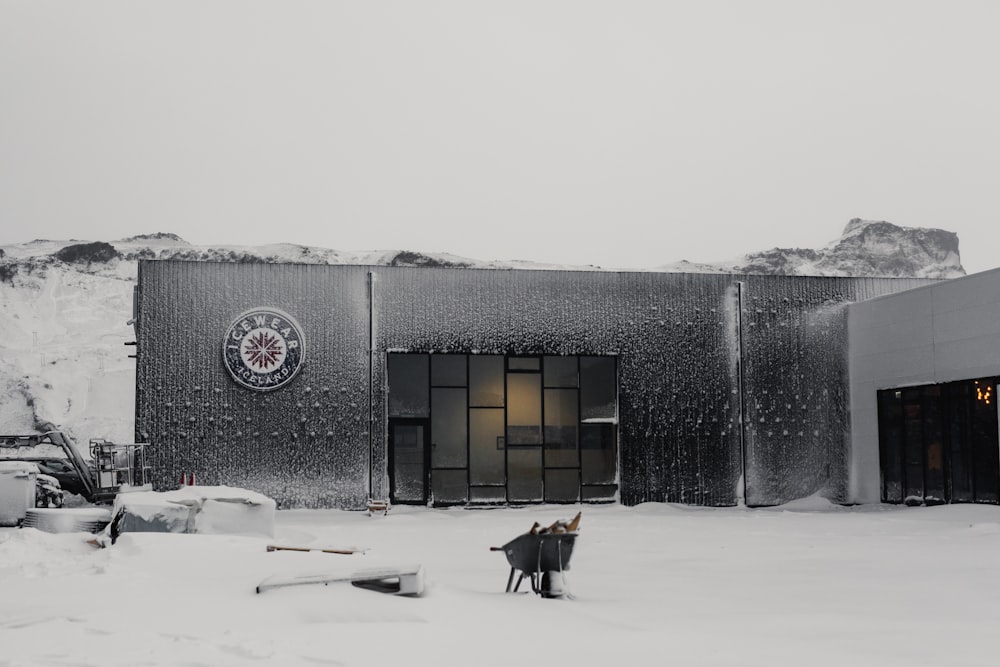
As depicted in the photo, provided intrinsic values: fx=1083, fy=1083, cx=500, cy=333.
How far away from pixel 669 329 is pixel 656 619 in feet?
51.8

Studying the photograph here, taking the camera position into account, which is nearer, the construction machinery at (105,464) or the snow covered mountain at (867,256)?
the construction machinery at (105,464)

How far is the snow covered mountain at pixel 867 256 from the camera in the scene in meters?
130

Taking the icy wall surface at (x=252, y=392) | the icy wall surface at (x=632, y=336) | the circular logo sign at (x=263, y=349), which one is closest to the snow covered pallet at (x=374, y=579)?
the icy wall surface at (x=252, y=392)

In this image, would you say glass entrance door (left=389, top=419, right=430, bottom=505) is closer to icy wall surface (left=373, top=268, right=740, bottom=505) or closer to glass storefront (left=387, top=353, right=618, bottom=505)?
glass storefront (left=387, top=353, right=618, bottom=505)

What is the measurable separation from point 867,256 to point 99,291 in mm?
88610

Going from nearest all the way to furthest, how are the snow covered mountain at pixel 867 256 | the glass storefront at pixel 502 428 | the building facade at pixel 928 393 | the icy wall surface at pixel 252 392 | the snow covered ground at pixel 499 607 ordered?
the snow covered ground at pixel 499 607
the building facade at pixel 928 393
the icy wall surface at pixel 252 392
the glass storefront at pixel 502 428
the snow covered mountain at pixel 867 256

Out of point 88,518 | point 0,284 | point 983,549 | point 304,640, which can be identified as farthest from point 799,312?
point 0,284

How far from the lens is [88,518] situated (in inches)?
648

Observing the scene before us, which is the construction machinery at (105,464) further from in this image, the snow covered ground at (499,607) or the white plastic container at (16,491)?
the snow covered ground at (499,607)

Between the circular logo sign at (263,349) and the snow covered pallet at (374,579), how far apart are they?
1390 centimetres

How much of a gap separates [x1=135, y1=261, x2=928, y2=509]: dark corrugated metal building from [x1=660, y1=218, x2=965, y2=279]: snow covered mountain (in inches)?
4120

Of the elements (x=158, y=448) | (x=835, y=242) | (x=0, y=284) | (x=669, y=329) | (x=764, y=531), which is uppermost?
(x=835, y=242)

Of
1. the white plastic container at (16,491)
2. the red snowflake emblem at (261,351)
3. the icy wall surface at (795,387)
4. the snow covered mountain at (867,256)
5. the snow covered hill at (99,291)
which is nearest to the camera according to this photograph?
the white plastic container at (16,491)

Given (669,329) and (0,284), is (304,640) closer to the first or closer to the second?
(669,329)
